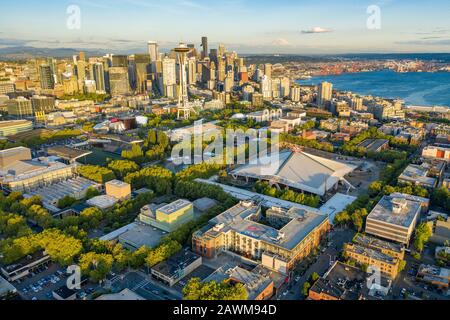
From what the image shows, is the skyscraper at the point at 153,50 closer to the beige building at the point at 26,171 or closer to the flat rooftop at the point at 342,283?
the beige building at the point at 26,171

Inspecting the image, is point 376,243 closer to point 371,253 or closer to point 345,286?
point 371,253

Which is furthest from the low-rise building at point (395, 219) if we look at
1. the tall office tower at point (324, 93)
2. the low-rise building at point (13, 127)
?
the low-rise building at point (13, 127)

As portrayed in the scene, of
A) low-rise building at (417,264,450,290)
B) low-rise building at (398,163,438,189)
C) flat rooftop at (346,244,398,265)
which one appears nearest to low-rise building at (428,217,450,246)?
low-rise building at (417,264,450,290)

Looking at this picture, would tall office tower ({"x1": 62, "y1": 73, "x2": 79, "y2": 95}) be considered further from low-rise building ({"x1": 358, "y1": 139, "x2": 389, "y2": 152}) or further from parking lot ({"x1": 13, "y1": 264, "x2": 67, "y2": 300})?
parking lot ({"x1": 13, "y1": 264, "x2": 67, "y2": 300})

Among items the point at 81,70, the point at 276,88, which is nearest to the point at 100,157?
the point at 276,88

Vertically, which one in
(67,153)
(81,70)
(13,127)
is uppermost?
(81,70)
